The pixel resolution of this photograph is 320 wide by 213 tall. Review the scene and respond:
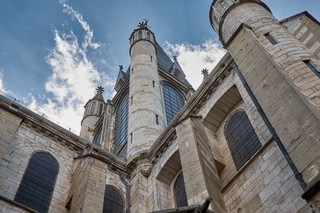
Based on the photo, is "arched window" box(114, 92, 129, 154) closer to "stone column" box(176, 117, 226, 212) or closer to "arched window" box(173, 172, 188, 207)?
"arched window" box(173, 172, 188, 207)

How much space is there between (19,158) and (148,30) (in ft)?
51.1

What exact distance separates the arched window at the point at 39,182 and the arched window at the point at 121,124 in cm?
697

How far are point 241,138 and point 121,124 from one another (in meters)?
12.3

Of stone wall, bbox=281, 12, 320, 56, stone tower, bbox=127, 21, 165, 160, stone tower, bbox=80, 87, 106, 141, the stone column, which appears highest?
stone tower, bbox=80, 87, 106, 141

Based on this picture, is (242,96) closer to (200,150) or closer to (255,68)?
(255,68)

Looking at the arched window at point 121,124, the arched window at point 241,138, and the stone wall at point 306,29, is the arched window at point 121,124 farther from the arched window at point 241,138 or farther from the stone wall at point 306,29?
the stone wall at point 306,29

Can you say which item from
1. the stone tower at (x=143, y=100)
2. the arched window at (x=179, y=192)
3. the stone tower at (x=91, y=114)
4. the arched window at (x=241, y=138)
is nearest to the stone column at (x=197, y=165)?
the arched window at (x=241, y=138)

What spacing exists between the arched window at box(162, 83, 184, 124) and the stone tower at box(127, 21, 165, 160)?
1.67m

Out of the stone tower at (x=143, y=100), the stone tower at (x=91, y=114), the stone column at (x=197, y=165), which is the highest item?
the stone tower at (x=91, y=114)

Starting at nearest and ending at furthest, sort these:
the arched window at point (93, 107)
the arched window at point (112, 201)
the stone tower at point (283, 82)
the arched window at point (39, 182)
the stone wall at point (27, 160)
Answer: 1. the stone tower at point (283, 82)
2. the stone wall at point (27, 160)
3. the arched window at point (39, 182)
4. the arched window at point (112, 201)
5. the arched window at point (93, 107)

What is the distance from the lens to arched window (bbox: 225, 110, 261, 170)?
359 inches

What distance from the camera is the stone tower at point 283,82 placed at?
638 cm

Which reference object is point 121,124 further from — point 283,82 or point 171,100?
point 283,82

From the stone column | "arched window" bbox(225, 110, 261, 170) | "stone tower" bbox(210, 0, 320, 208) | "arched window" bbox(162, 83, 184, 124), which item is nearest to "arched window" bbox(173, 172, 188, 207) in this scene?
the stone column
